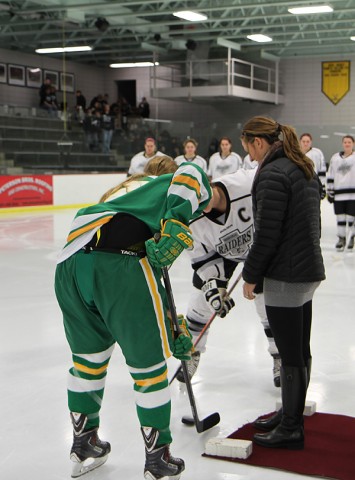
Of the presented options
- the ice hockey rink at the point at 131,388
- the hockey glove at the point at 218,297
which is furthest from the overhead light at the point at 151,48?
the hockey glove at the point at 218,297

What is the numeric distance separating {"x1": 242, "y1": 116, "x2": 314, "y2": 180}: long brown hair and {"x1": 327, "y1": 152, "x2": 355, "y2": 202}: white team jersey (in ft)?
17.0

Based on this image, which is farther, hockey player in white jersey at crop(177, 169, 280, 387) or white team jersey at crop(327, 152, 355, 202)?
white team jersey at crop(327, 152, 355, 202)

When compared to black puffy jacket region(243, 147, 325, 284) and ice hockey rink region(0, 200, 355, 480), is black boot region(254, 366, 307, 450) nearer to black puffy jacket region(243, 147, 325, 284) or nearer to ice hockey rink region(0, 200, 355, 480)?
A: ice hockey rink region(0, 200, 355, 480)

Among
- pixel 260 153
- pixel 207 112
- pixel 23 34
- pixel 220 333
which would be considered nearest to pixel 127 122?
pixel 23 34

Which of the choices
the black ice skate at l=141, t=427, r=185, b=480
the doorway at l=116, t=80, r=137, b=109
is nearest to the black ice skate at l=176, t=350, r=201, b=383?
the black ice skate at l=141, t=427, r=185, b=480

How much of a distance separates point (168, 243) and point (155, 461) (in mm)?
647

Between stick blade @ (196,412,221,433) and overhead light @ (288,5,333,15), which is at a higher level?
overhead light @ (288,5,333,15)

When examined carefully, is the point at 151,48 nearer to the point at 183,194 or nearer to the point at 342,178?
the point at 342,178

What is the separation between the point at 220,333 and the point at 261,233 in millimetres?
1832

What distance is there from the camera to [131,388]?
9.55 ft

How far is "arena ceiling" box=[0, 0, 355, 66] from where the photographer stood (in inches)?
515

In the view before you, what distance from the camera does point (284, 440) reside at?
Result: 2.26 meters

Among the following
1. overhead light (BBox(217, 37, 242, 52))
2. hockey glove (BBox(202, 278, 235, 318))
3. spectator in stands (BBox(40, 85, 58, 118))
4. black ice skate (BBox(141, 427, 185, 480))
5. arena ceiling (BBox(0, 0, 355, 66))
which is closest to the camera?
black ice skate (BBox(141, 427, 185, 480))

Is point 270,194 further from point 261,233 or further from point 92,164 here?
point 92,164
